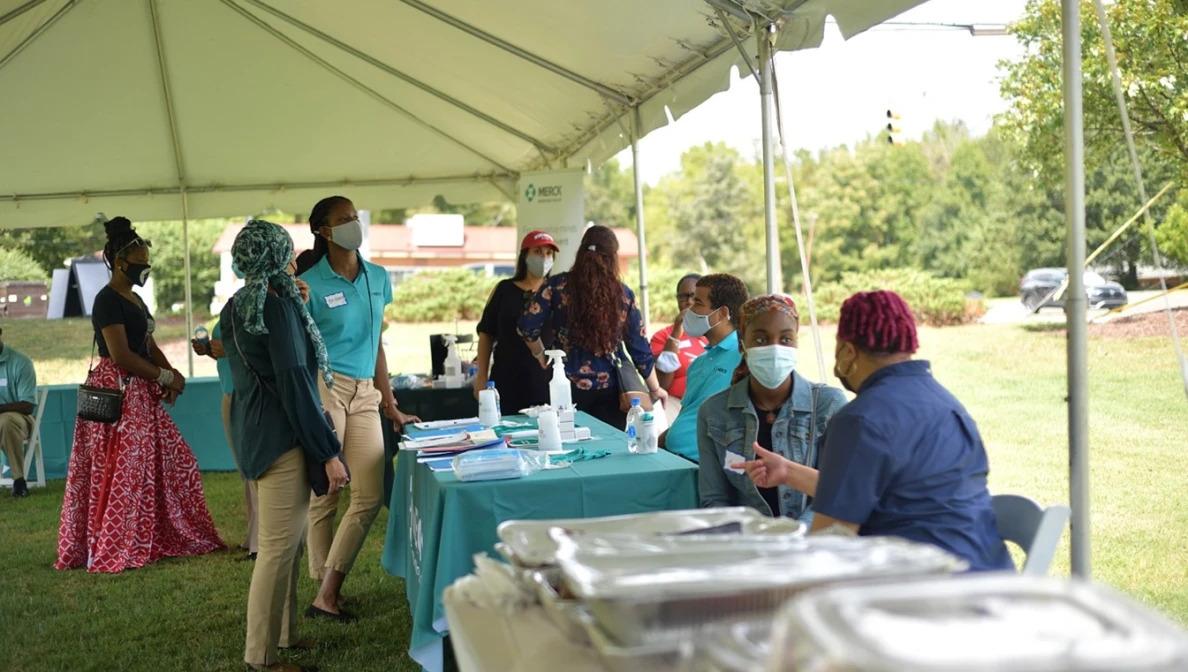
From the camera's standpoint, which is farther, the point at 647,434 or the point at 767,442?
the point at 647,434

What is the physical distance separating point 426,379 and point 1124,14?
7926 millimetres

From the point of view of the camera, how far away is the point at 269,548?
3324mm

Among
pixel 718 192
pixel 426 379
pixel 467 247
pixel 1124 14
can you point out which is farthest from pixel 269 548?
pixel 467 247

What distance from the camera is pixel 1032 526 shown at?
6.78 feet

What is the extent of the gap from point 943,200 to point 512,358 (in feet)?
74.2

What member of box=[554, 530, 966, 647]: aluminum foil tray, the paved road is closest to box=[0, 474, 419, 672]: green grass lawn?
box=[554, 530, 966, 647]: aluminum foil tray

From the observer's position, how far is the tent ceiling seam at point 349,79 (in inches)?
266

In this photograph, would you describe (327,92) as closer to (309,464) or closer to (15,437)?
(15,437)

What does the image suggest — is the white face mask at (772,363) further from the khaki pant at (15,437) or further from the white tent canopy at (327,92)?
the khaki pant at (15,437)

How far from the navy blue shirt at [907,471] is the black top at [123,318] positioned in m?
4.01

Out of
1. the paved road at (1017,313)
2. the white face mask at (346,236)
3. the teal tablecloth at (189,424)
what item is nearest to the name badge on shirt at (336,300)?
the white face mask at (346,236)

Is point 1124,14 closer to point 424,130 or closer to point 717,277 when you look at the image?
point 424,130

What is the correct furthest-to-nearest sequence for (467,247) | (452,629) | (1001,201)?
(467,247) → (1001,201) → (452,629)

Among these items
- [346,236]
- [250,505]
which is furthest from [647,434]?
[250,505]
